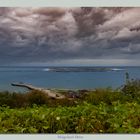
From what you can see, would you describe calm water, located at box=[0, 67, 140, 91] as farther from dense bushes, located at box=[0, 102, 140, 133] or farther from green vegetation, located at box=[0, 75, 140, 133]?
dense bushes, located at box=[0, 102, 140, 133]

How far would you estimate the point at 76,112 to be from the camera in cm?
359

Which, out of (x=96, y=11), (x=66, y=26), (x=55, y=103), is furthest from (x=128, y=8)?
(x=55, y=103)

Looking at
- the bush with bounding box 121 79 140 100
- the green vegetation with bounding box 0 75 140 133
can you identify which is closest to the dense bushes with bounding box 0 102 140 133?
the green vegetation with bounding box 0 75 140 133

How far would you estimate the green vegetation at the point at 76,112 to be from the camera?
3537 mm

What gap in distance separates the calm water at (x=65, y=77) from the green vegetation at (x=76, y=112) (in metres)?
0.08

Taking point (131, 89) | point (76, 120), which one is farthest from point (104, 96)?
point (76, 120)

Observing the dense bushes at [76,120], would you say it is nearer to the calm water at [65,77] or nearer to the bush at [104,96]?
the bush at [104,96]

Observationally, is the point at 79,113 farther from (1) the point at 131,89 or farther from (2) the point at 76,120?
(1) the point at 131,89

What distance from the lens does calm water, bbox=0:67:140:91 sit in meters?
3.68

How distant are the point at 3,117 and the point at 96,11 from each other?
4.27 feet

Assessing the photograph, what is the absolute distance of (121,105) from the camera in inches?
144

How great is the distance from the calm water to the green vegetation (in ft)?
0.25

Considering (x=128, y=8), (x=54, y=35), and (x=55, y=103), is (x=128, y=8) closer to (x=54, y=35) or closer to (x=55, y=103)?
(x=54, y=35)

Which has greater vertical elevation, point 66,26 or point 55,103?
point 66,26
